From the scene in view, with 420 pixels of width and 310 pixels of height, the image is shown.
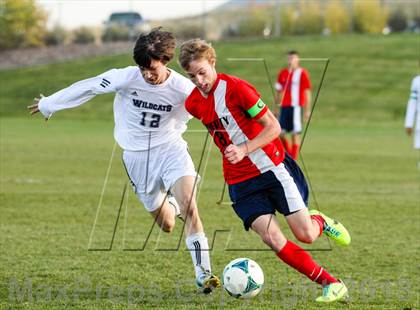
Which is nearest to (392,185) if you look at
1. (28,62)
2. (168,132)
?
(168,132)

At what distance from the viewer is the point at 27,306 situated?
612 cm

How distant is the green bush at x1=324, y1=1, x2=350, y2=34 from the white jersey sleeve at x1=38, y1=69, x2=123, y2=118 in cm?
4676

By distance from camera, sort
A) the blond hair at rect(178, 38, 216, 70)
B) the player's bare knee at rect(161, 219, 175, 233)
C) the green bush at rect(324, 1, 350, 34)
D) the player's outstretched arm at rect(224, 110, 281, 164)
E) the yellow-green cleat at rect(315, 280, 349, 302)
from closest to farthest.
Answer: the player's outstretched arm at rect(224, 110, 281, 164)
the blond hair at rect(178, 38, 216, 70)
the yellow-green cleat at rect(315, 280, 349, 302)
the player's bare knee at rect(161, 219, 175, 233)
the green bush at rect(324, 1, 350, 34)

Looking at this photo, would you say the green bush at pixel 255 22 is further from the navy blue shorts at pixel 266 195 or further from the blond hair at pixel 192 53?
the blond hair at pixel 192 53

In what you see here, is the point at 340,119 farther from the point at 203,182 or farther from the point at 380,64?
the point at 203,182

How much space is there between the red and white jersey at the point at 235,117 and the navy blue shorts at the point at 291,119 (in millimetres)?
11983

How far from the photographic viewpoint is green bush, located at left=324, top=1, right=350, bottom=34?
52.8 meters

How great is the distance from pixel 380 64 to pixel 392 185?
28772 millimetres

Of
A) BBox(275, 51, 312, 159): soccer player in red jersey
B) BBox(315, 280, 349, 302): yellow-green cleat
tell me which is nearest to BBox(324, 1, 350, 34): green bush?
BBox(275, 51, 312, 159): soccer player in red jersey

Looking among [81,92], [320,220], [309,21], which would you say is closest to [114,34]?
[309,21]

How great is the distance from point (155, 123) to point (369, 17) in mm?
47667

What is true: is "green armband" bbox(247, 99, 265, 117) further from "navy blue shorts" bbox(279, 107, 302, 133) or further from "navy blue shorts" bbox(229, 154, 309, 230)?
"navy blue shorts" bbox(279, 107, 302, 133)

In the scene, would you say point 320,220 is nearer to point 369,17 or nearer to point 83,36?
point 83,36

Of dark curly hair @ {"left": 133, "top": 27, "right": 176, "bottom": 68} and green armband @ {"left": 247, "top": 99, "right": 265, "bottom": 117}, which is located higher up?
dark curly hair @ {"left": 133, "top": 27, "right": 176, "bottom": 68}
